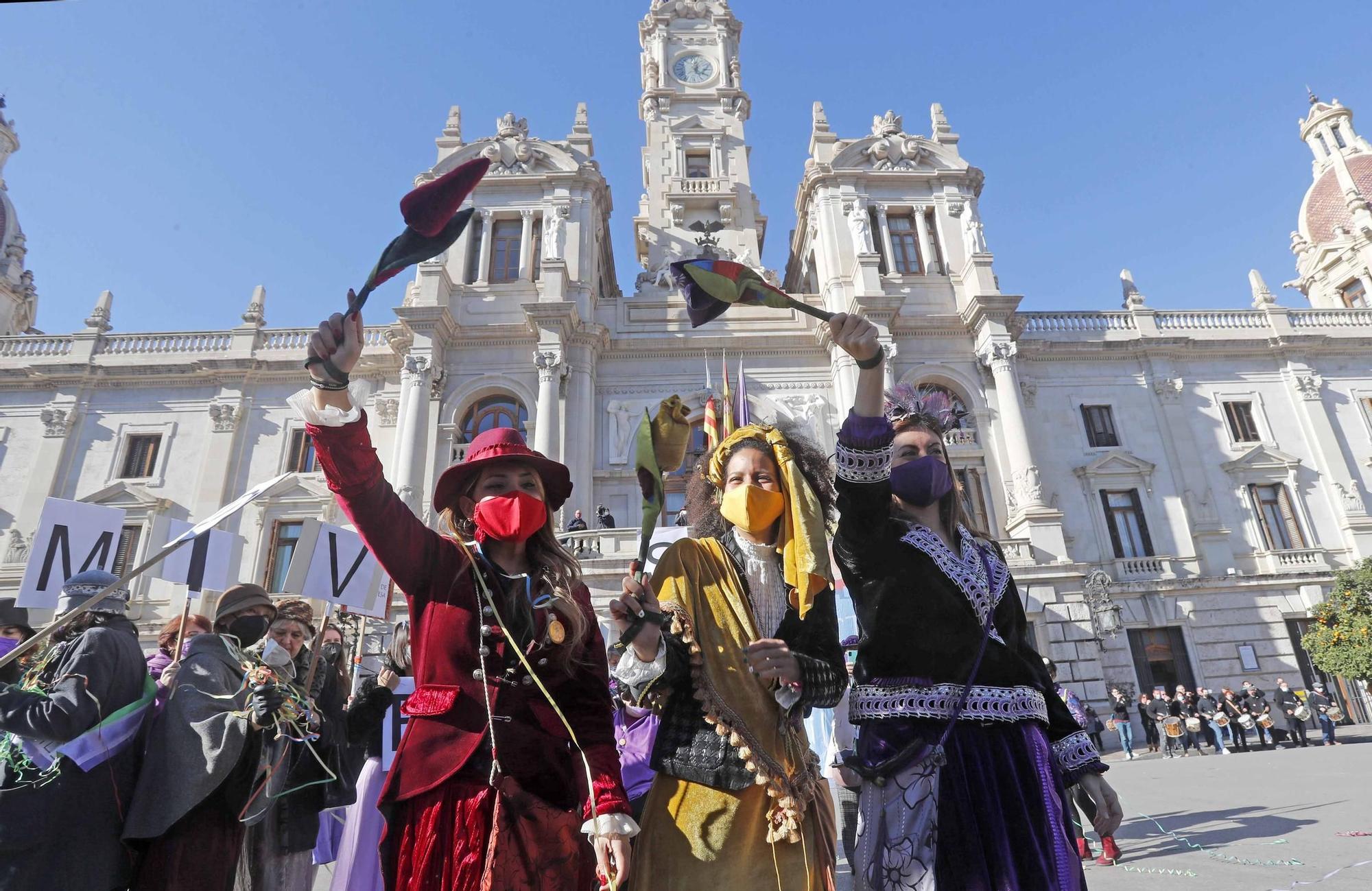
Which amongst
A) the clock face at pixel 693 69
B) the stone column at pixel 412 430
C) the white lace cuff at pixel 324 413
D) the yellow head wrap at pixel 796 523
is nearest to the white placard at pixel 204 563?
the white lace cuff at pixel 324 413

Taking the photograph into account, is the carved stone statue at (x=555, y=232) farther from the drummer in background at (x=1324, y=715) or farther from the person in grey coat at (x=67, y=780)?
the drummer in background at (x=1324, y=715)

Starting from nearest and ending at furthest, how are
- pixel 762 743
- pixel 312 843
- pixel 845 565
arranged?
pixel 762 743 → pixel 845 565 → pixel 312 843

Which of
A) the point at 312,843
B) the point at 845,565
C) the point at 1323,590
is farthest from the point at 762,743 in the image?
the point at 1323,590

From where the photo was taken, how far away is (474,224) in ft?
74.8

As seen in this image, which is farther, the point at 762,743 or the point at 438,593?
the point at 762,743

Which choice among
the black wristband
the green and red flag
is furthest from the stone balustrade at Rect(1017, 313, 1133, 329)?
the green and red flag

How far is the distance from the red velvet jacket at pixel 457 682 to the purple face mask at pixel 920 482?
4.16 ft

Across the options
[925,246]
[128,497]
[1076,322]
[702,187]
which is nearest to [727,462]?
[925,246]

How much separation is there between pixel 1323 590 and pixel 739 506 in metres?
24.2

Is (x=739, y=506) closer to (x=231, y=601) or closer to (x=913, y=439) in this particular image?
(x=913, y=439)

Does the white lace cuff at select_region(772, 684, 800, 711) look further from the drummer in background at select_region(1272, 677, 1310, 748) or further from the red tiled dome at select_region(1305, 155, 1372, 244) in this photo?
the red tiled dome at select_region(1305, 155, 1372, 244)

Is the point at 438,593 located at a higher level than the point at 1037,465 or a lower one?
lower

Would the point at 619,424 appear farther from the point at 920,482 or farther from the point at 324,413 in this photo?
the point at 324,413

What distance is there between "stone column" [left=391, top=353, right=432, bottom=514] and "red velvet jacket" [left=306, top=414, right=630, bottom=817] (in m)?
16.5
